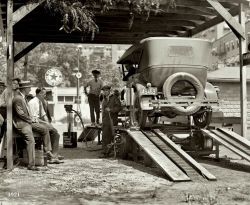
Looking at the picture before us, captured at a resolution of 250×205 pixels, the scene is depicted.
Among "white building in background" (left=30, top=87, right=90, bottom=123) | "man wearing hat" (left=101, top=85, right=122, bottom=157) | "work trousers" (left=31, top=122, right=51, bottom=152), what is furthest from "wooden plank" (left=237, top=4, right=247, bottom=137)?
"white building in background" (left=30, top=87, right=90, bottom=123)

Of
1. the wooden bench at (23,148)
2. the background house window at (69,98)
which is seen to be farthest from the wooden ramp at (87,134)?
the background house window at (69,98)

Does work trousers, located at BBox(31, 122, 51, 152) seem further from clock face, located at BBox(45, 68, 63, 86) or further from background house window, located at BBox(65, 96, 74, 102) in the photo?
background house window, located at BBox(65, 96, 74, 102)

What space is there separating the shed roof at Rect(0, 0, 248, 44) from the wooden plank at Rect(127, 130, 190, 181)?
3521mm

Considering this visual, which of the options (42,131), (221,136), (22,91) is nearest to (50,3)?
(22,91)

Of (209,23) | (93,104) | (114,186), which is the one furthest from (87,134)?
(114,186)

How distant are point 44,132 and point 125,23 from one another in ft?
18.6

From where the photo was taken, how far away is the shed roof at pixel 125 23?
1251 centimetres

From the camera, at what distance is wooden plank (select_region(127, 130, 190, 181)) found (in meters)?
8.34

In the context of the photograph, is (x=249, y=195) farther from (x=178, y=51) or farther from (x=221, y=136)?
(x=178, y=51)

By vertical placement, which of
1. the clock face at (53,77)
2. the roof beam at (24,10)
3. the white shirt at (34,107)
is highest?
the roof beam at (24,10)

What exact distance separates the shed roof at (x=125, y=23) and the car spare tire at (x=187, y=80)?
1.84m

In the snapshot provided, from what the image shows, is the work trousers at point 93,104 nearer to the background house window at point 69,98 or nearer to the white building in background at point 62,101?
the white building in background at point 62,101

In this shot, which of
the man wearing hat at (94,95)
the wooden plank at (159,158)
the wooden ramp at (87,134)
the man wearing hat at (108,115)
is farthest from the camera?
the man wearing hat at (94,95)

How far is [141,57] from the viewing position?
40.5 feet
